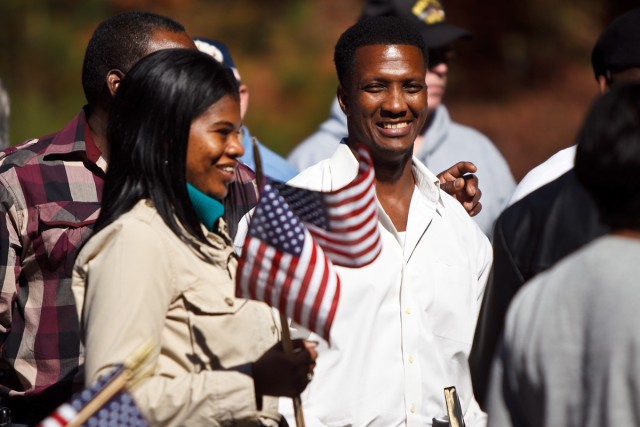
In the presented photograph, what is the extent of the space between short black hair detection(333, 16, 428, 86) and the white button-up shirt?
17.0 inches

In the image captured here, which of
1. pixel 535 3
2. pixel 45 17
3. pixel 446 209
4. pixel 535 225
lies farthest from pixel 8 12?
pixel 535 225

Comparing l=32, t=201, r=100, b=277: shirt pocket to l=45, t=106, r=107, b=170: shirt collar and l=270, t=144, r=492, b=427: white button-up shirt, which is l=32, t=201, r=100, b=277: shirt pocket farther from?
l=270, t=144, r=492, b=427: white button-up shirt

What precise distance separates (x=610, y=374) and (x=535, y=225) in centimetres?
99

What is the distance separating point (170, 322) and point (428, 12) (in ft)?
13.2

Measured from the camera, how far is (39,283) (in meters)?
4.57

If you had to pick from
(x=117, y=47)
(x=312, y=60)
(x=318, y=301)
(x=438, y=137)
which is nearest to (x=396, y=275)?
(x=318, y=301)

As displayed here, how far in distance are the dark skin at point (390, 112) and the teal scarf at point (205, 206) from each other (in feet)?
3.67

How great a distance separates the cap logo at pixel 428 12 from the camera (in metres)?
7.20

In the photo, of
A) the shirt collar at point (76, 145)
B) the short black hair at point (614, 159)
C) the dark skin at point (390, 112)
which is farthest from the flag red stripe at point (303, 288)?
the shirt collar at point (76, 145)

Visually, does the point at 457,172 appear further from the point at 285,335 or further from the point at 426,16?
the point at 426,16

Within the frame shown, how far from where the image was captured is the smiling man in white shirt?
177 inches

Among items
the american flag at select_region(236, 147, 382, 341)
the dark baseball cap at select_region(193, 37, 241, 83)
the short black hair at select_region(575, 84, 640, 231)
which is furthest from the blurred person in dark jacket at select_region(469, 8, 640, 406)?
the dark baseball cap at select_region(193, 37, 241, 83)

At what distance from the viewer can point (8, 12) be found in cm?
1452

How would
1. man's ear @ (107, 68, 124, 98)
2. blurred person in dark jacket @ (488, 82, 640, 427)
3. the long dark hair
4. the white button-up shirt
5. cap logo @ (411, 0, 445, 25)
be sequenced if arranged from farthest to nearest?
cap logo @ (411, 0, 445, 25) < man's ear @ (107, 68, 124, 98) < the white button-up shirt < the long dark hair < blurred person in dark jacket @ (488, 82, 640, 427)
